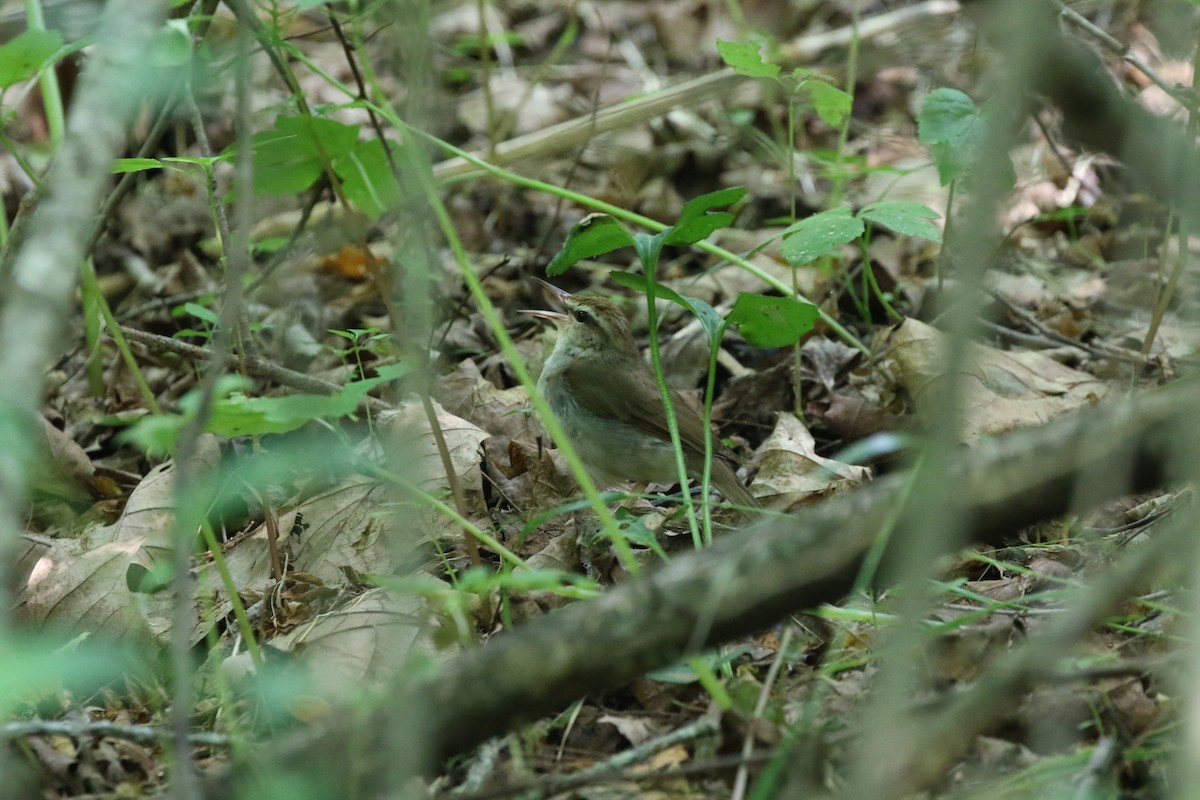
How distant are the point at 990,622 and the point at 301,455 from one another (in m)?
1.71

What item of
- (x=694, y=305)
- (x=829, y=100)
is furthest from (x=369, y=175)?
(x=829, y=100)

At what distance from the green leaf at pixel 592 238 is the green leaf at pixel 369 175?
961mm

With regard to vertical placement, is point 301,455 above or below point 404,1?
below

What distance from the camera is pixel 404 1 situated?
2354 millimetres

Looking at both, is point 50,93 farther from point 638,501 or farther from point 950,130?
point 950,130

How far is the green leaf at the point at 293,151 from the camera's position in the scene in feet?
12.8

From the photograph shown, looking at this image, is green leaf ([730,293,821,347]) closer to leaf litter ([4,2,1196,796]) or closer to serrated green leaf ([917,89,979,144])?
leaf litter ([4,2,1196,796])

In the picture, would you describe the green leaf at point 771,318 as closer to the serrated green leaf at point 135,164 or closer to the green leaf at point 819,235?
the green leaf at point 819,235

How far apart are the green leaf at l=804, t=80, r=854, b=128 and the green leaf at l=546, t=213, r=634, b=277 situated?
1.15 meters

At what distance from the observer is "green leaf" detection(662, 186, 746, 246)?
3.17 meters

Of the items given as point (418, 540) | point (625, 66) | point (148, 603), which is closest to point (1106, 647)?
point (418, 540)

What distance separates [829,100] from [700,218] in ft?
4.37

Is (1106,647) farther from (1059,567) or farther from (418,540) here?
(418,540)

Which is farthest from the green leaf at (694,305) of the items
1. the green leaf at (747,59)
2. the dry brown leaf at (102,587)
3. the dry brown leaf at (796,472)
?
the dry brown leaf at (102,587)
